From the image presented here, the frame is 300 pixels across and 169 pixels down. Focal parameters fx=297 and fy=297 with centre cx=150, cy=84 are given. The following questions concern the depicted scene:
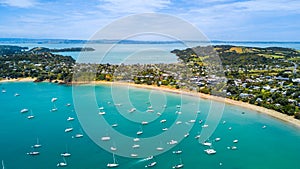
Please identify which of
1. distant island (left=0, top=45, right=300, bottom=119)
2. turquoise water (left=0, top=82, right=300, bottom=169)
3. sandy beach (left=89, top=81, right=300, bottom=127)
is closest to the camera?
turquoise water (left=0, top=82, right=300, bottom=169)

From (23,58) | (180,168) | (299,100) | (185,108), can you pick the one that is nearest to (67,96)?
(185,108)

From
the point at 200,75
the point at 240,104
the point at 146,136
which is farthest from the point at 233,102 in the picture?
the point at 146,136

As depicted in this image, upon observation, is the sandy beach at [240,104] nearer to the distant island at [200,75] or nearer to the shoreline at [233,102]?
the shoreline at [233,102]

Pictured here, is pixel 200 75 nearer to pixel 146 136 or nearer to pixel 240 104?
pixel 240 104

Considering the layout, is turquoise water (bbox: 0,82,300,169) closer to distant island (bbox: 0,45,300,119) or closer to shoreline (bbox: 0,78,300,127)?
shoreline (bbox: 0,78,300,127)

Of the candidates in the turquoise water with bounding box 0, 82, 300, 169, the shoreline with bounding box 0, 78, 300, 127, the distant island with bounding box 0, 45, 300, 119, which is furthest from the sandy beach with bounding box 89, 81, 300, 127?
the turquoise water with bounding box 0, 82, 300, 169

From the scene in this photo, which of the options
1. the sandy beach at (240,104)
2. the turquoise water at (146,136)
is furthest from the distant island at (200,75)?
the turquoise water at (146,136)
